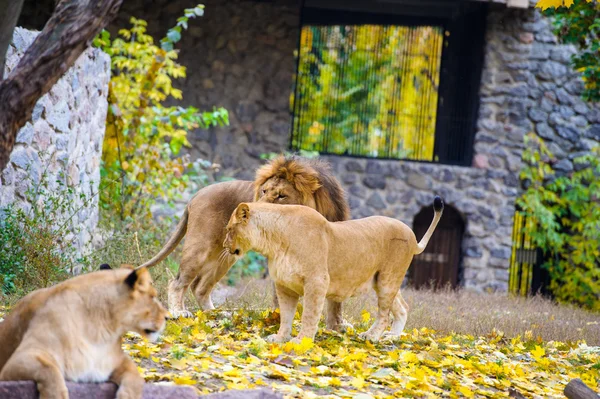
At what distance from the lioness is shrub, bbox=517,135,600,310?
37.0 feet

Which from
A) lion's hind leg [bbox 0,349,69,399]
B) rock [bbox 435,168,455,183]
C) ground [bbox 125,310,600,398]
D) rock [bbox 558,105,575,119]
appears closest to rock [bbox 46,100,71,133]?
ground [bbox 125,310,600,398]

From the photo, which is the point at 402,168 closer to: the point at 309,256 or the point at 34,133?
the point at 34,133

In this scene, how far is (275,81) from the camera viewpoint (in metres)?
13.6

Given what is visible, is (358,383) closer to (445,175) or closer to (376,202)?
(376,202)

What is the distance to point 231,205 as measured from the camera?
264 inches

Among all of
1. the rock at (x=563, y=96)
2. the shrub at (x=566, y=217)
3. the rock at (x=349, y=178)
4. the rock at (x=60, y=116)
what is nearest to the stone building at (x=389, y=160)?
the rock at (x=349, y=178)

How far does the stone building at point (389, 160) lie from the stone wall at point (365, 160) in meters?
0.02

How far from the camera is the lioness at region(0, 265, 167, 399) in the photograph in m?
3.38

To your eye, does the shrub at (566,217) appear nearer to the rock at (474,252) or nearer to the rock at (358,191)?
the rock at (474,252)

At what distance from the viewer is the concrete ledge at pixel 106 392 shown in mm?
3234

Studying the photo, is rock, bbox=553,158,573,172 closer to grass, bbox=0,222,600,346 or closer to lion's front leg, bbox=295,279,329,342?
grass, bbox=0,222,600,346

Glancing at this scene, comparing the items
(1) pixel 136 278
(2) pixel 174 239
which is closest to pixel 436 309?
(2) pixel 174 239

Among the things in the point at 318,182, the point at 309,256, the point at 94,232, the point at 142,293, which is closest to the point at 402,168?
the point at 94,232

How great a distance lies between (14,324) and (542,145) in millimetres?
11977
